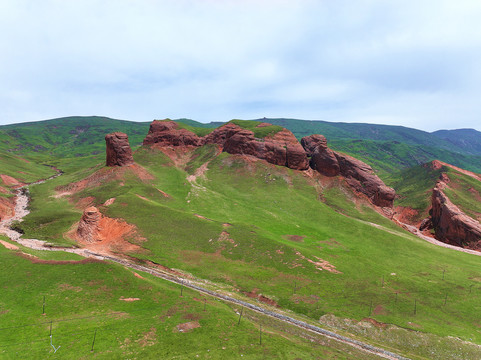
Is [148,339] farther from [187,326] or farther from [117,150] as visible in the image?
[117,150]

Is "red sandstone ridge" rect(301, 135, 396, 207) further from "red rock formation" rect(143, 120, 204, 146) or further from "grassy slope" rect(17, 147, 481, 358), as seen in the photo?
"red rock formation" rect(143, 120, 204, 146)

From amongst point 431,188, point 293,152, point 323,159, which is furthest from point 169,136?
point 431,188

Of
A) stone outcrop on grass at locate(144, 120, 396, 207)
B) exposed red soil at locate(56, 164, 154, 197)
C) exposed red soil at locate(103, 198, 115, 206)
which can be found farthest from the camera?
stone outcrop on grass at locate(144, 120, 396, 207)

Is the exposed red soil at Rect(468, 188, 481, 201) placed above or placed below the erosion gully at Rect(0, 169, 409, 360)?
above

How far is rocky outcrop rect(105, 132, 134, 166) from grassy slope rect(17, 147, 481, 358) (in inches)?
514

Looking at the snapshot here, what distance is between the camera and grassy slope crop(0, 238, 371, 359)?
1074 inches

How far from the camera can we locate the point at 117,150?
115 metres

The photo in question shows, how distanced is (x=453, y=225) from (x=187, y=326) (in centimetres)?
11380

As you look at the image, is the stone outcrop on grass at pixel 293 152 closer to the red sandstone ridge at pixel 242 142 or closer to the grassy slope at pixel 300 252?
the red sandstone ridge at pixel 242 142

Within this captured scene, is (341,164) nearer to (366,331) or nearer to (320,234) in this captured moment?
(320,234)

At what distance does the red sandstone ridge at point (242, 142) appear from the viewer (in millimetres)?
133625

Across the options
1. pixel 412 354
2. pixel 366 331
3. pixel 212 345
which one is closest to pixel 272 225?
pixel 366 331

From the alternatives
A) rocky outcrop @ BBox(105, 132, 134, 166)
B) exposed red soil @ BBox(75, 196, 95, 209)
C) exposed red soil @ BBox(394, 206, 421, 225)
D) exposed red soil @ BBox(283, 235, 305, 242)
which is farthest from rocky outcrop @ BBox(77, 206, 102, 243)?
exposed red soil @ BBox(394, 206, 421, 225)

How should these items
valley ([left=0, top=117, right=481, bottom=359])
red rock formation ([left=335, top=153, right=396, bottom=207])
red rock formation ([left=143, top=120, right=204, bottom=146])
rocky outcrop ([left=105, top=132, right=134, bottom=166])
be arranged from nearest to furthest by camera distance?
1. valley ([left=0, top=117, right=481, bottom=359])
2. rocky outcrop ([left=105, top=132, right=134, bottom=166])
3. red rock formation ([left=335, top=153, right=396, bottom=207])
4. red rock formation ([left=143, top=120, right=204, bottom=146])
